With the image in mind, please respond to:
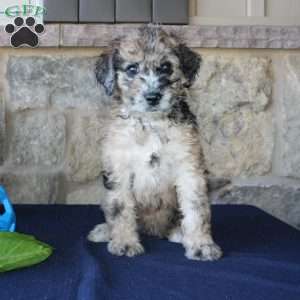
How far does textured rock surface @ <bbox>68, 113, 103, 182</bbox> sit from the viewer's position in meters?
2.96

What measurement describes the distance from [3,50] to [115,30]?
595 mm

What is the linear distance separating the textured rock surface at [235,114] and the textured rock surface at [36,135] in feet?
2.43

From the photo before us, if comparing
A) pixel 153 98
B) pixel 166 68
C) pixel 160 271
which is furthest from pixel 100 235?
pixel 166 68

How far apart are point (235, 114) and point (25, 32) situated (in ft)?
3.90

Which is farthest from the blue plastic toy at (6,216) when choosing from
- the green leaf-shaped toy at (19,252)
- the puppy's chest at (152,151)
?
the puppy's chest at (152,151)

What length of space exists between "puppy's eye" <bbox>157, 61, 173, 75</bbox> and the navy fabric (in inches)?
27.1

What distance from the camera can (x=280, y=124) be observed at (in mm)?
3041

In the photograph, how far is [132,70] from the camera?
2.26 meters

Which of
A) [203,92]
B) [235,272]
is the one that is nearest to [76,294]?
[235,272]

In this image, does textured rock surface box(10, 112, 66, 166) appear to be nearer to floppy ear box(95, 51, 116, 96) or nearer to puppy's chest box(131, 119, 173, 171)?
floppy ear box(95, 51, 116, 96)

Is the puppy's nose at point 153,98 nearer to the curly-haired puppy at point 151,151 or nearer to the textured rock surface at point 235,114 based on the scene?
the curly-haired puppy at point 151,151

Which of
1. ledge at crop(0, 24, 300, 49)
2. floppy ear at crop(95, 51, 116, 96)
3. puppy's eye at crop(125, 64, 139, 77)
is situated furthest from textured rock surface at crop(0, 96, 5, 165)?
puppy's eye at crop(125, 64, 139, 77)

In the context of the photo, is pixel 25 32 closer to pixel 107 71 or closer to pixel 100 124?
pixel 100 124

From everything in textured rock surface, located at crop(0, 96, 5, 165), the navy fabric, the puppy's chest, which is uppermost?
textured rock surface, located at crop(0, 96, 5, 165)
